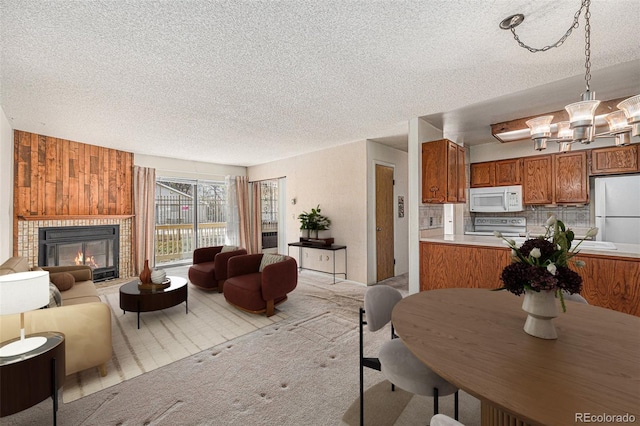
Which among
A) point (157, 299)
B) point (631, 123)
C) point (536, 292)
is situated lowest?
point (157, 299)

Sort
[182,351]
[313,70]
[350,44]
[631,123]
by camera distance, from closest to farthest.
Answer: [631,123]
[350,44]
[313,70]
[182,351]

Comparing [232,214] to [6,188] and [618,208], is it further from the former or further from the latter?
[618,208]

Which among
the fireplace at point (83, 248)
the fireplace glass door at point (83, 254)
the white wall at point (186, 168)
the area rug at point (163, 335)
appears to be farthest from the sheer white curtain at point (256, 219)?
the area rug at point (163, 335)

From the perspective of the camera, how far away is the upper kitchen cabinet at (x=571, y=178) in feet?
13.5

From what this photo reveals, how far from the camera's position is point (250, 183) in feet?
24.0

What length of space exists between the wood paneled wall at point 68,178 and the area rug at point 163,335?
191cm

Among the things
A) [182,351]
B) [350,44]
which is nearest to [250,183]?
[182,351]

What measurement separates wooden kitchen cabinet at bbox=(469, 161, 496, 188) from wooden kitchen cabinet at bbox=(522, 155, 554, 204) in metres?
0.47

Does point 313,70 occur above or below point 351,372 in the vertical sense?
above

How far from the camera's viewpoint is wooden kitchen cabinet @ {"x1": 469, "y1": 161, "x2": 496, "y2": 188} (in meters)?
5.01

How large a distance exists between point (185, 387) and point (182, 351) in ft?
1.91

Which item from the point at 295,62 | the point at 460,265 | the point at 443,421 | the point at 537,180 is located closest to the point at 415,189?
the point at 460,265

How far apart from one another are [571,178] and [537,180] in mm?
423

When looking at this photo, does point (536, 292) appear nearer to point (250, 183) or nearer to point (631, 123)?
point (631, 123)
